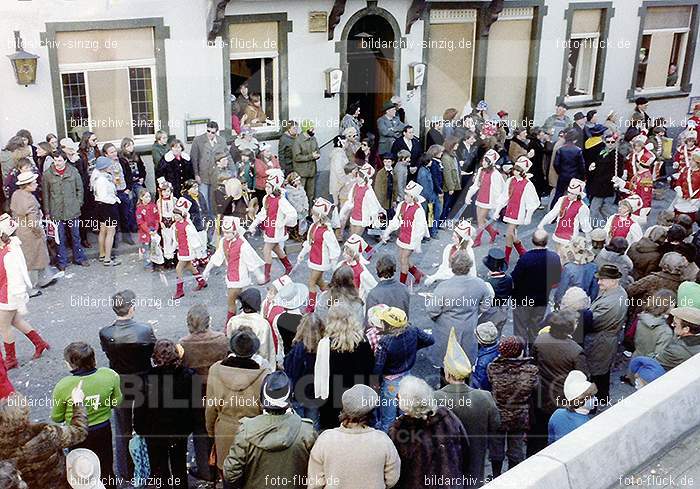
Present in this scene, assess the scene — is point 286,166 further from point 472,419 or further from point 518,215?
point 472,419

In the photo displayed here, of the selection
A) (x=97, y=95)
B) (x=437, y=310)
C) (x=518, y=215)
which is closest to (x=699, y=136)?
(x=518, y=215)

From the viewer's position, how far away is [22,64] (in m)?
11.7

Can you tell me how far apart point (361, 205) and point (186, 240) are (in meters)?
2.48

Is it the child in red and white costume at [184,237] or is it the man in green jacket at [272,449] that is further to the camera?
the child in red and white costume at [184,237]

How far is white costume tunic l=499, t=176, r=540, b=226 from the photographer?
1162 centimetres

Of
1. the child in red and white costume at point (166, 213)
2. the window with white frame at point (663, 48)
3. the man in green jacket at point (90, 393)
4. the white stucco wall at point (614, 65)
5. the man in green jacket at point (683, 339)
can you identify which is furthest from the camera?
the window with white frame at point (663, 48)

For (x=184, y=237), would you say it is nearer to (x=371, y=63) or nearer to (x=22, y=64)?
(x=22, y=64)

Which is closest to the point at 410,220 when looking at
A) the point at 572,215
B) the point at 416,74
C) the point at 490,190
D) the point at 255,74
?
the point at 572,215

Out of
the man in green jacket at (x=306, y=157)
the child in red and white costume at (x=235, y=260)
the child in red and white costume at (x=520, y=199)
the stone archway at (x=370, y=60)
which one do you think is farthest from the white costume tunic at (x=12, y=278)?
the stone archway at (x=370, y=60)

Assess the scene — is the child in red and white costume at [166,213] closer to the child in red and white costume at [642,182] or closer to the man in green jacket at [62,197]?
the man in green jacket at [62,197]

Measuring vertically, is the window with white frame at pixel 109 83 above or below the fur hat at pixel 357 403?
above

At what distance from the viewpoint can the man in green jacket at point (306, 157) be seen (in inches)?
525

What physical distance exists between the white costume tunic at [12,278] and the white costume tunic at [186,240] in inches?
91.6

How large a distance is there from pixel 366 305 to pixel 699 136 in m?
9.72
